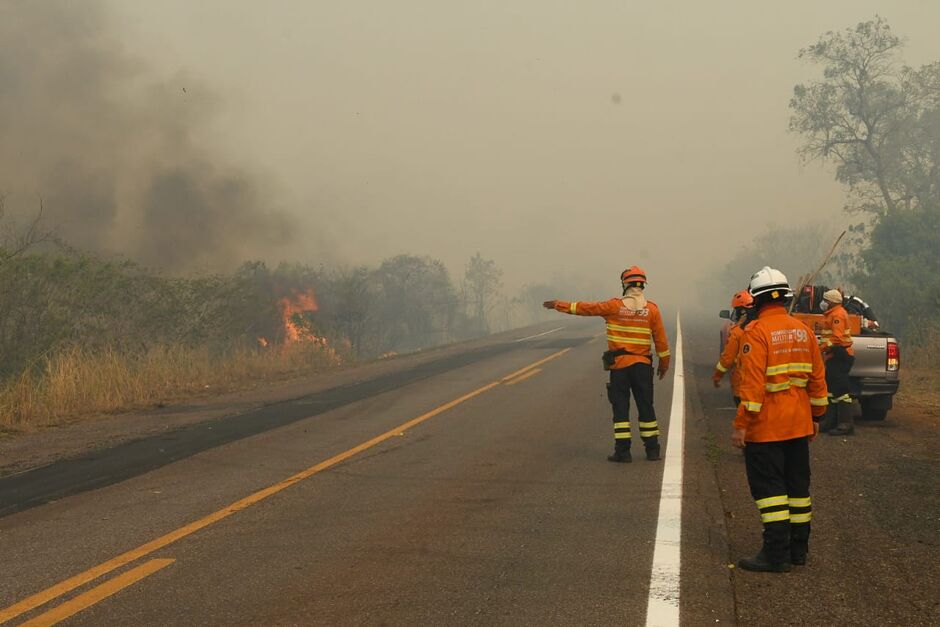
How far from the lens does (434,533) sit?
5617mm

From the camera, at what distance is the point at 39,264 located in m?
17.2

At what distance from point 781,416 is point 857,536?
118cm

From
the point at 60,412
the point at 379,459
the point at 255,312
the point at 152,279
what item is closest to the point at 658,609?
the point at 379,459

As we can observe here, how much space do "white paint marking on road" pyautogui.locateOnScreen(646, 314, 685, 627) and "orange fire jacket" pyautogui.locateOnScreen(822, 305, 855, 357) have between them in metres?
2.06

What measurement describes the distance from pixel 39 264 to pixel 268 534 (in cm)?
1406

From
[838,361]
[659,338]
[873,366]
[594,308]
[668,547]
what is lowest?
[668,547]

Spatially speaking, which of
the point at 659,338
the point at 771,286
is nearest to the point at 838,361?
the point at 659,338

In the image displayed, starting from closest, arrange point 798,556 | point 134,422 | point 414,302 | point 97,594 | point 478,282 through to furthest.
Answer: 1. point 97,594
2. point 798,556
3. point 134,422
4. point 414,302
5. point 478,282

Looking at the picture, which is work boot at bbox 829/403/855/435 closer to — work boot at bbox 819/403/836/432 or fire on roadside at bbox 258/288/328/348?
work boot at bbox 819/403/836/432

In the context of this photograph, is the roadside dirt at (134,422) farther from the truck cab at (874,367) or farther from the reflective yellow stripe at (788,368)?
the truck cab at (874,367)

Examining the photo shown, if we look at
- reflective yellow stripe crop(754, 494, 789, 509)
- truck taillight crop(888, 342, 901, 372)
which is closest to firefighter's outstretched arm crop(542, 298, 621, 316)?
reflective yellow stripe crop(754, 494, 789, 509)

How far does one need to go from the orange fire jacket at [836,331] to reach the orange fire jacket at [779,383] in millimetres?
4974

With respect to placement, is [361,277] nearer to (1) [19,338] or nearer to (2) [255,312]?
(2) [255,312]

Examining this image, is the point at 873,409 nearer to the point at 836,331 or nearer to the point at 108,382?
the point at 836,331
